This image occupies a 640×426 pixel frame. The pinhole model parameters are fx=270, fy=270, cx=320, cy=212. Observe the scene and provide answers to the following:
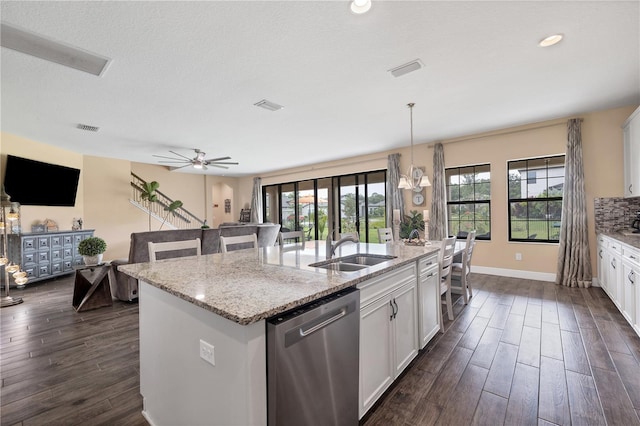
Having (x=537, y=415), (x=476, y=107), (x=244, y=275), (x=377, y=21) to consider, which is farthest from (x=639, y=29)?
(x=244, y=275)

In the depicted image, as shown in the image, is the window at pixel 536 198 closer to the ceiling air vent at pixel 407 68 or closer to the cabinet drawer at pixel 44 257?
the ceiling air vent at pixel 407 68

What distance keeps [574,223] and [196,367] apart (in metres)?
5.52

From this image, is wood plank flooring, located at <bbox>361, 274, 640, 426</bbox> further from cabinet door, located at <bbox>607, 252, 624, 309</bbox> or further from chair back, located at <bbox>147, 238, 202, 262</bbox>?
chair back, located at <bbox>147, 238, 202, 262</bbox>

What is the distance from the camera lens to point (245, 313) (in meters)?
0.98

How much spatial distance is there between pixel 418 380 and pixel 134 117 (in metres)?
4.84

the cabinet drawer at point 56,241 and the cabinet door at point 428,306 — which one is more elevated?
the cabinet drawer at point 56,241

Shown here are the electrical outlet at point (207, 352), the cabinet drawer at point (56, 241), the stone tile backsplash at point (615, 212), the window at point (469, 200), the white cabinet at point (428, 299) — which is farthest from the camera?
the window at point (469, 200)

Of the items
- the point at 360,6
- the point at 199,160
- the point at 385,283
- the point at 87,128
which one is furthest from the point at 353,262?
the point at 87,128

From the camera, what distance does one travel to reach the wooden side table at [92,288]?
11.6 feet

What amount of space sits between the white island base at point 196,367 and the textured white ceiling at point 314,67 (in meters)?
2.05

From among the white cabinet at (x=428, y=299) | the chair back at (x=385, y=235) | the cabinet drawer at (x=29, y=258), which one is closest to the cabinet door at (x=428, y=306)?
the white cabinet at (x=428, y=299)

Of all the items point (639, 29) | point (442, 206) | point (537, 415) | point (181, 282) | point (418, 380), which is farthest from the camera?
point (442, 206)

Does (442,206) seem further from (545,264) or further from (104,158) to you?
(104,158)

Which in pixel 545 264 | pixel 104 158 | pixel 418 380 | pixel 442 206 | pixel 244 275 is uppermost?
pixel 104 158
